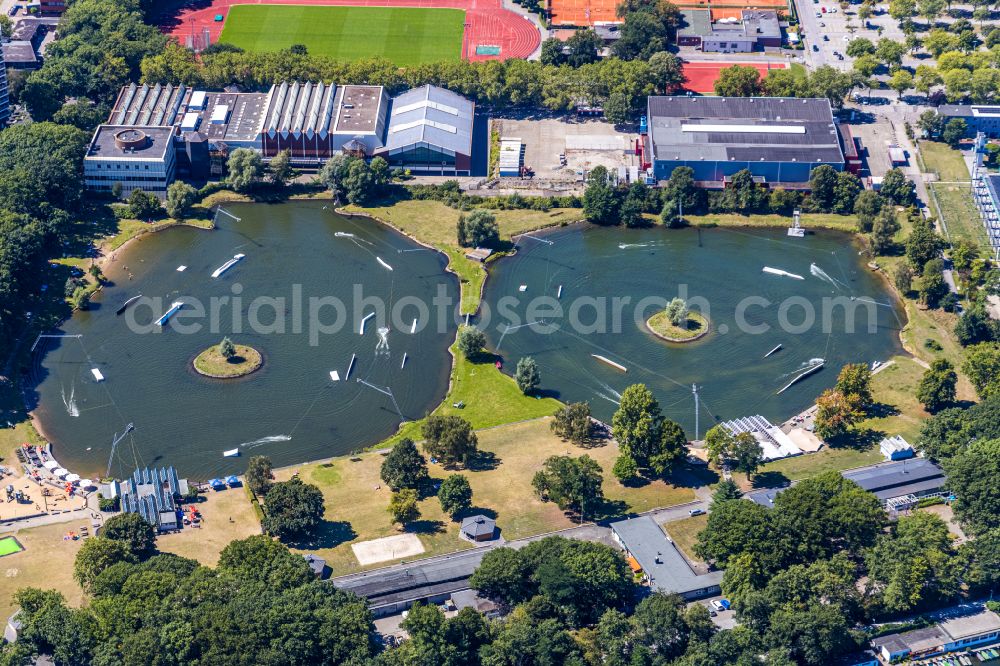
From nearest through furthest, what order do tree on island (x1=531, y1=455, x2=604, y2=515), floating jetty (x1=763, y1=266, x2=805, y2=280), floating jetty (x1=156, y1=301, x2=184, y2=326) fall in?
1. tree on island (x1=531, y1=455, x2=604, y2=515)
2. floating jetty (x1=156, y1=301, x2=184, y2=326)
3. floating jetty (x1=763, y1=266, x2=805, y2=280)

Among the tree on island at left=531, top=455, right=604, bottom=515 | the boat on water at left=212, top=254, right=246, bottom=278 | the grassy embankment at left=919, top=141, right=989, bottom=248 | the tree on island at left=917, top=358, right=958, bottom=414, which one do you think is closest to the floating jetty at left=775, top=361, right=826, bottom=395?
the tree on island at left=917, top=358, right=958, bottom=414

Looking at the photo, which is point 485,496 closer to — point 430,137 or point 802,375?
point 802,375

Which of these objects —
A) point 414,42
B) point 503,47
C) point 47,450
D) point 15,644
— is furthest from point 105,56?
point 15,644

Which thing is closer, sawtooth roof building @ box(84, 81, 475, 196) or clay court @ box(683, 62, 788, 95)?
sawtooth roof building @ box(84, 81, 475, 196)

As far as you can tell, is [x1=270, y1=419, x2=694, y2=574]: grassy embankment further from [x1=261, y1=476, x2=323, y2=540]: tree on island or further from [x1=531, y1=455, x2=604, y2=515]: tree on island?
[x1=261, y1=476, x2=323, y2=540]: tree on island

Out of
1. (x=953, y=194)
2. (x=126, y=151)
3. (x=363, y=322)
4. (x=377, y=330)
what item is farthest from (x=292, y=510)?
(x=953, y=194)

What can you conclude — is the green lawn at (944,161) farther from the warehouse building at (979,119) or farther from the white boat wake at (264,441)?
the white boat wake at (264,441)

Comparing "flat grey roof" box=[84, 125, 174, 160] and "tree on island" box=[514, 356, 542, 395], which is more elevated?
"flat grey roof" box=[84, 125, 174, 160]
